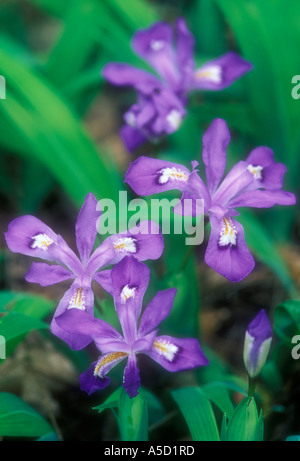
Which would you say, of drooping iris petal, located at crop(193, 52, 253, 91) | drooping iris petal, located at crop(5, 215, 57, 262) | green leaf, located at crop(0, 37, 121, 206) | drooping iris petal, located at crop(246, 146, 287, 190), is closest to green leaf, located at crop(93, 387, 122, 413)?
drooping iris petal, located at crop(5, 215, 57, 262)

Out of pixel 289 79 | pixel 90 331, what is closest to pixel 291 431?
pixel 90 331

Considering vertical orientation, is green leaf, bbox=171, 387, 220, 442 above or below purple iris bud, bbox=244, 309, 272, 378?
below

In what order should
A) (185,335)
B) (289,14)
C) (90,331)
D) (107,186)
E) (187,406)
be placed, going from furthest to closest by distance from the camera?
1. (289,14)
2. (107,186)
3. (185,335)
4. (187,406)
5. (90,331)

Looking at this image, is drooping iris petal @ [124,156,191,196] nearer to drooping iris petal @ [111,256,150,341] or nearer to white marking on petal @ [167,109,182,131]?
drooping iris petal @ [111,256,150,341]

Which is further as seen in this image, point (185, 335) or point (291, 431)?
point (185, 335)

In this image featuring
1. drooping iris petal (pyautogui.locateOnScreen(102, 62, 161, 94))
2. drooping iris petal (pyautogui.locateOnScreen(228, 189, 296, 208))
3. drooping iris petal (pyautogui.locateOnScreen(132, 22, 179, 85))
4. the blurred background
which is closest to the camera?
drooping iris petal (pyautogui.locateOnScreen(228, 189, 296, 208))

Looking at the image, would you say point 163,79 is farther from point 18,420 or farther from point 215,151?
point 18,420

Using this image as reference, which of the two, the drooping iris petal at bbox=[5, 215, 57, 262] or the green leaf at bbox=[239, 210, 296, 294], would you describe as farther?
the green leaf at bbox=[239, 210, 296, 294]
